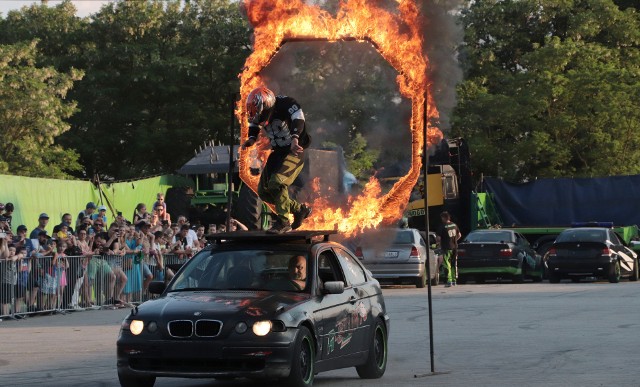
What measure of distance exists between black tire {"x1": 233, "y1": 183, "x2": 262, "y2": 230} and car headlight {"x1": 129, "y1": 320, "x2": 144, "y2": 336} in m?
14.4

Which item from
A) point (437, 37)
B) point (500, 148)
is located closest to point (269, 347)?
point (437, 37)

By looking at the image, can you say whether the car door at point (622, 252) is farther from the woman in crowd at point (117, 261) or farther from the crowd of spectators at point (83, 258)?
the woman in crowd at point (117, 261)

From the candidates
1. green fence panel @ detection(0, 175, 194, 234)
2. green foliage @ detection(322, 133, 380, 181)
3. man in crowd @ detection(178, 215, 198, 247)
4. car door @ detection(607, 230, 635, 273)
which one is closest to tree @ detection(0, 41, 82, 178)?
green fence panel @ detection(0, 175, 194, 234)

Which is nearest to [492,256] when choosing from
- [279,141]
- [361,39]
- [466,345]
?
[466,345]

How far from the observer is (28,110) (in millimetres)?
50844

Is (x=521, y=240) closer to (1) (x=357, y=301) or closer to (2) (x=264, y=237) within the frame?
(1) (x=357, y=301)

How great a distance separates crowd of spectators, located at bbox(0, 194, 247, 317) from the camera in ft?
80.8

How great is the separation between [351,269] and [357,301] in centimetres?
52

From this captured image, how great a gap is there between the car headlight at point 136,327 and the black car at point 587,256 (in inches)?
1011

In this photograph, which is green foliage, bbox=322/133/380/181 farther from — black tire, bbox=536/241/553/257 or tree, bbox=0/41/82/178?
tree, bbox=0/41/82/178

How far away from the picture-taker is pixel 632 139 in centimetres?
5947

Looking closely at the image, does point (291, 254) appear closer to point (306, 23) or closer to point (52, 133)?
point (306, 23)

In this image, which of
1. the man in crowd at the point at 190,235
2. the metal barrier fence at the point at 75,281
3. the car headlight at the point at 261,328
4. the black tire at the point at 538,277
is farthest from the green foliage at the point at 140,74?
the car headlight at the point at 261,328

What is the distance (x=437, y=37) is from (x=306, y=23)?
2.06 m
